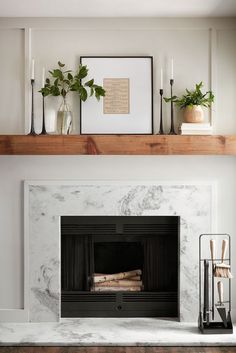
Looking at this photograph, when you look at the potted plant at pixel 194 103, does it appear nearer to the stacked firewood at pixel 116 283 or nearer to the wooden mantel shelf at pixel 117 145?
the wooden mantel shelf at pixel 117 145

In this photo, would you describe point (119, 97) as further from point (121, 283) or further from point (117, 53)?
point (121, 283)

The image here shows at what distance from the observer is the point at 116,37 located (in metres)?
4.29

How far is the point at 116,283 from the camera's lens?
4.55 metres

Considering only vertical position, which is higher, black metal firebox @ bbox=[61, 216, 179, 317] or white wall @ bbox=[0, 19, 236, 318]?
white wall @ bbox=[0, 19, 236, 318]

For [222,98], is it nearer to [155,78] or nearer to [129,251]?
[155,78]

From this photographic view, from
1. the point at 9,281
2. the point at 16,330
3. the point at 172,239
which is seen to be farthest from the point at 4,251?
the point at 172,239

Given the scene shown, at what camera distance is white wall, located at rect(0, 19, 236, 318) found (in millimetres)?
4277

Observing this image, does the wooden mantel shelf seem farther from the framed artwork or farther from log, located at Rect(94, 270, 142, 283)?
log, located at Rect(94, 270, 142, 283)

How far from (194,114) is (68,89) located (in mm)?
915

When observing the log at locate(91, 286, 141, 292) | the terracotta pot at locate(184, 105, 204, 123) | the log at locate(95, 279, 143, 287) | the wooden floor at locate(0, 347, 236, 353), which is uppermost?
the terracotta pot at locate(184, 105, 204, 123)

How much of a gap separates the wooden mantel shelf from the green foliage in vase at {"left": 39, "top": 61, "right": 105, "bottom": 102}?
1.08ft

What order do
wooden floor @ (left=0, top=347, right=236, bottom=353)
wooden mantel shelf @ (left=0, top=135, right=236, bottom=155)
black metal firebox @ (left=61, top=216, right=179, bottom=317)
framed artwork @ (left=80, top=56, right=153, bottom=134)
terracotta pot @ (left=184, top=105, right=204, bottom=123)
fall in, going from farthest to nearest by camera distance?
black metal firebox @ (left=61, top=216, right=179, bottom=317) → framed artwork @ (left=80, top=56, right=153, bottom=134) → terracotta pot @ (left=184, top=105, right=204, bottom=123) → wooden mantel shelf @ (left=0, top=135, right=236, bottom=155) → wooden floor @ (left=0, top=347, right=236, bottom=353)

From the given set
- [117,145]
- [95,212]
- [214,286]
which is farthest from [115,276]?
[117,145]

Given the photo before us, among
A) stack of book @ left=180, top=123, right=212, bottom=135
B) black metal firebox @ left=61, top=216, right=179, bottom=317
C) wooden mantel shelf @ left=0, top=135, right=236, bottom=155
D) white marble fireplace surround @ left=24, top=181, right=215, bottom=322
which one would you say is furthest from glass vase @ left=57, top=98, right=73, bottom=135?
stack of book @ left=180, top=123, right=212, bottom=135
